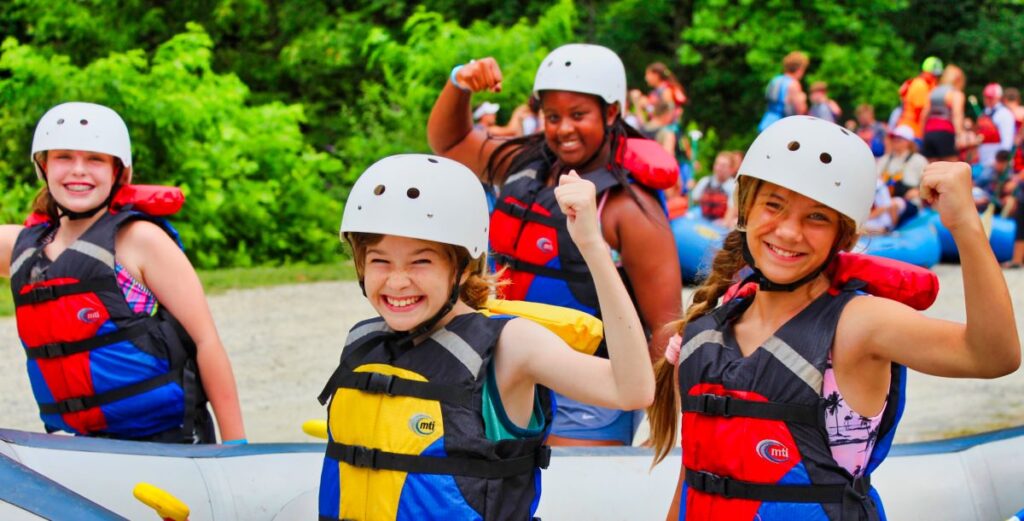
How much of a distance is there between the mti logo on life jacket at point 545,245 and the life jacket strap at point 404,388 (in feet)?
4.43

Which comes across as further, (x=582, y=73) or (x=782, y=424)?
(x=582, y=73)

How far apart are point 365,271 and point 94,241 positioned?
53.1 inches

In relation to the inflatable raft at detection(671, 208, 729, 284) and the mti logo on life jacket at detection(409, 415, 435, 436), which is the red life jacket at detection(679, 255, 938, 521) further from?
the inflatable raft at detection(671, 208, 729, 284)

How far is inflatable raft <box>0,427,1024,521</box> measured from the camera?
3.52 m

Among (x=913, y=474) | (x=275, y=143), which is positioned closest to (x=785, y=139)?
(x=913, y=474)

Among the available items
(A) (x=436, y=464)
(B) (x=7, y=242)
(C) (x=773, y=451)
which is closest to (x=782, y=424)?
(C) (x=773, y=451)

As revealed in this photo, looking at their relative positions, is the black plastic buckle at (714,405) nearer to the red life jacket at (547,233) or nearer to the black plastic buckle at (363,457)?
the black plastic buckle at (363,457)

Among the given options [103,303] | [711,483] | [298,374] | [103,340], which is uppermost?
[103,303]

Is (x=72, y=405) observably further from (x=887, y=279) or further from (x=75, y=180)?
(x=887, y=279)

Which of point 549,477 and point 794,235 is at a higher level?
point 794,235

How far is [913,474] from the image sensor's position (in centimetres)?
397

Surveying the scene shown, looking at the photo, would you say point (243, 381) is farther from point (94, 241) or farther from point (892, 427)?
point (892, 427)

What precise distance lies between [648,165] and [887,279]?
1.40 m

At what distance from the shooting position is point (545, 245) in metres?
4.03
